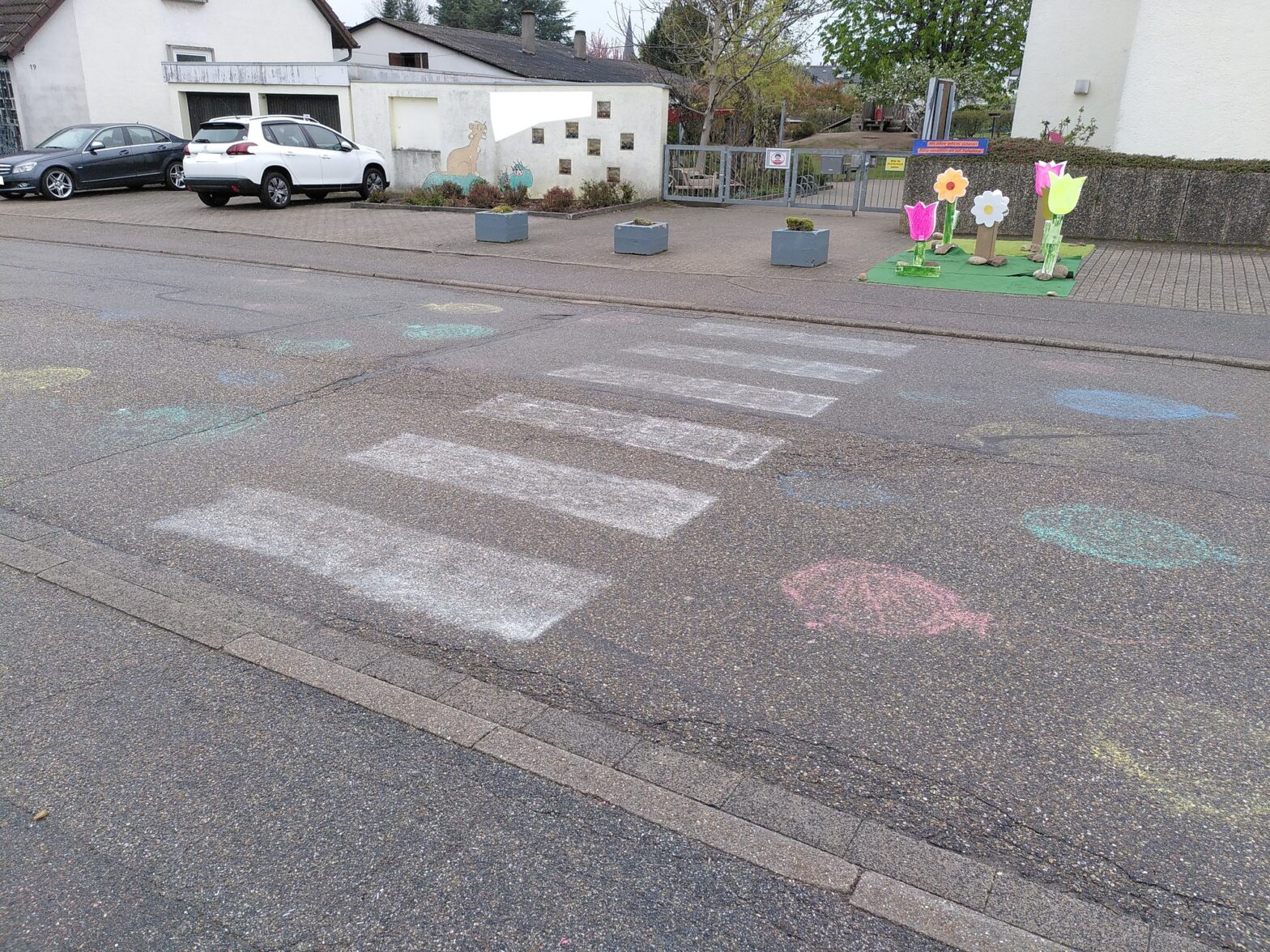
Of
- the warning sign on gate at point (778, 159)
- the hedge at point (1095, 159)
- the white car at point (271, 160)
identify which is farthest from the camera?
the warning sign on gate at point (778, 159)

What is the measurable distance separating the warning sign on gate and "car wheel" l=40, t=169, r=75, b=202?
1602 cm

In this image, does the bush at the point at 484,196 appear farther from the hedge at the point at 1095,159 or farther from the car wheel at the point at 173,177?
the hedge at the point at 1095,159

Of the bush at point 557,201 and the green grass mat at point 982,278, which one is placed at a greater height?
the bush at point 557,201

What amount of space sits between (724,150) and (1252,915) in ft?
66.6

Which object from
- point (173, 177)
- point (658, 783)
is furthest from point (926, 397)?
point (173, 177)

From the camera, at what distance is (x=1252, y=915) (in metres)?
2.75

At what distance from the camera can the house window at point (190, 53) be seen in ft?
91.9

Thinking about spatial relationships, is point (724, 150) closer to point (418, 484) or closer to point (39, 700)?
point (418, 484)

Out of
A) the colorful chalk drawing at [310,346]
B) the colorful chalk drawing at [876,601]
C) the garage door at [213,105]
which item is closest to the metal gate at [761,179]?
the garage door at [213,105]

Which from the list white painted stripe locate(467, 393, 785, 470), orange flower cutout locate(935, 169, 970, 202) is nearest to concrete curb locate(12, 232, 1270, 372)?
white painted stripe locate(467, 393, 785, 470)

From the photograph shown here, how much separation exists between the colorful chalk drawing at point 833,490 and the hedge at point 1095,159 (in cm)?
1312

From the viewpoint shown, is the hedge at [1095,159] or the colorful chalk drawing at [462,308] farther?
the hedge at [1095,159]

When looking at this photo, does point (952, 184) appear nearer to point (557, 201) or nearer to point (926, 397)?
point (926, 397)

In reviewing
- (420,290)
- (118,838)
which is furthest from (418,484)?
(420,290)
